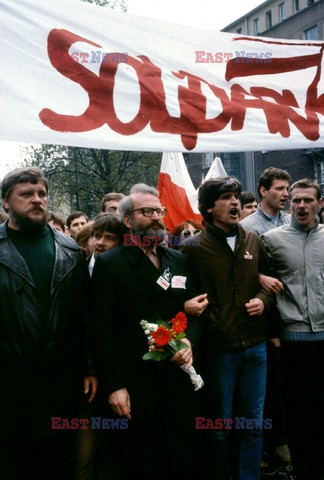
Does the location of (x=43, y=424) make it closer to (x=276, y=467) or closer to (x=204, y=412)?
(x=204, y=412)

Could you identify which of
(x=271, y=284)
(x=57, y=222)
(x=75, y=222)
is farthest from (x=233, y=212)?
(x=75, y=222)

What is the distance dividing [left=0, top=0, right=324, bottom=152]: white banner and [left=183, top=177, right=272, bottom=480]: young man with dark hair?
0.49 metres

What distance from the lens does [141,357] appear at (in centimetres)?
293

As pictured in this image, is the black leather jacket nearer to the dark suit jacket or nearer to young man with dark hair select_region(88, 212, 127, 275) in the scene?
the dark suit jacket

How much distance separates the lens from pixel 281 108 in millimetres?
3547

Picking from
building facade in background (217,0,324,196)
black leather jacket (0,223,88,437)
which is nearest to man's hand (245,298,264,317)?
black leather jacket (0,223,88,437)

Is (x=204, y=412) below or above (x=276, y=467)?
above

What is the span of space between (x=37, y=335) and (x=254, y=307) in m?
1.40

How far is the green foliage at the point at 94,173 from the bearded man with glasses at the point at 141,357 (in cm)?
1772

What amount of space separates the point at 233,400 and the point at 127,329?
39.9 inches

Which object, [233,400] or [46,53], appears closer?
[46,53]

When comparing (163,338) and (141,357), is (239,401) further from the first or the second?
(163,338)

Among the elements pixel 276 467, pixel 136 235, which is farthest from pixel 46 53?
pixel 276 467

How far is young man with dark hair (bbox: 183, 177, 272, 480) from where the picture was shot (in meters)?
3.25
